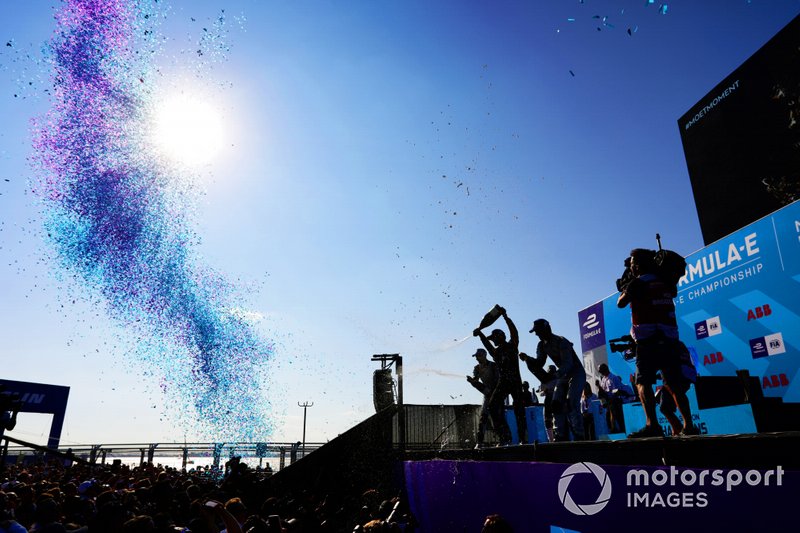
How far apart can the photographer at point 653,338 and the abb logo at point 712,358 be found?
6964 millimetres

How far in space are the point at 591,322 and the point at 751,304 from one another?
20.1 feet

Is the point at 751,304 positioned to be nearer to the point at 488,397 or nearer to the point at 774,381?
the point at 774,381

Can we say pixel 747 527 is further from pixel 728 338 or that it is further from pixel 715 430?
pixel 728 338

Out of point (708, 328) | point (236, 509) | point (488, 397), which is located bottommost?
point (236, 509)

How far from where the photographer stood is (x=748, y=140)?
12352mm

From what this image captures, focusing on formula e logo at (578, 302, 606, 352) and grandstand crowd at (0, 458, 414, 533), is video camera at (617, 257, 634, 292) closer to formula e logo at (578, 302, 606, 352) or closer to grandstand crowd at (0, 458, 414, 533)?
grandstand crowd at (0, 458, 414, 533)

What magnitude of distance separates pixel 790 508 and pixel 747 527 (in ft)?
0.90

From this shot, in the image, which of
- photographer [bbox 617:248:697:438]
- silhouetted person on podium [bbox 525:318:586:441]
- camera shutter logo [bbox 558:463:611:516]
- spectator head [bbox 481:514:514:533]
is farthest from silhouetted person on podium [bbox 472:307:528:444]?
spectator head [bbox 481:514:514:533]

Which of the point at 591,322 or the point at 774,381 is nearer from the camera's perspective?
the point at 774,381

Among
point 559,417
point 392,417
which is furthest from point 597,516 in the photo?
point 392,417

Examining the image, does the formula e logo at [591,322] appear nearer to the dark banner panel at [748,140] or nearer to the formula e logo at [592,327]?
the formula e logo at [592,327]

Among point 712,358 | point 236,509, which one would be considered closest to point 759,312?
point 712,358

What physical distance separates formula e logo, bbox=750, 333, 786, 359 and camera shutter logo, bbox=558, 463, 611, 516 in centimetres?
715
